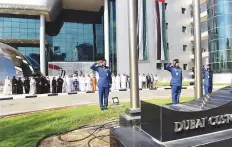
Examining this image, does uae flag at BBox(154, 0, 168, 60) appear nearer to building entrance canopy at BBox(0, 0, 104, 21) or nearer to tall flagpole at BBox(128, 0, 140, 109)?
building entrance canopy at BBox(0, 0, 104, 21)

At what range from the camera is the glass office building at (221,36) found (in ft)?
92.3

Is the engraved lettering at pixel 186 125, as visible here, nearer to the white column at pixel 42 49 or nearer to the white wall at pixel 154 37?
the white wall at pixel 154 37

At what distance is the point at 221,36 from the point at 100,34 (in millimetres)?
15498

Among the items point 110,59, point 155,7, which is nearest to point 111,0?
point 155,7

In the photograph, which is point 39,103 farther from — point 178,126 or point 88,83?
point 178,126

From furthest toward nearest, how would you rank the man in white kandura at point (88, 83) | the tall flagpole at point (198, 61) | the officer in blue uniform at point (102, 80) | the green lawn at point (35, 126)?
the man in white kandura at point (88, 83) → the officer in blue uniform at point (102, 80) → the green lawn at point (35, 126) → the tall flagpole at point (198, 61)

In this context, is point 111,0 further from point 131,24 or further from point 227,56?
point 131,24

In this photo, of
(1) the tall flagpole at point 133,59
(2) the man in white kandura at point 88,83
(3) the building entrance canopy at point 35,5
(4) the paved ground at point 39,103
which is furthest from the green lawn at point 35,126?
(3) the building entrance canopy at point 35,5

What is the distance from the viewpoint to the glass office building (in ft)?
92.3

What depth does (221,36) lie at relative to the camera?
28.6 meters

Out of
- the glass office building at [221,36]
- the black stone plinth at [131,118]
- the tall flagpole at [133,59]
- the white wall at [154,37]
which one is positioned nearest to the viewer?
A: the black stone plinth at [131,118]

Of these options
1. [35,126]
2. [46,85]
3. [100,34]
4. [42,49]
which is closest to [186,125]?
[35,126]

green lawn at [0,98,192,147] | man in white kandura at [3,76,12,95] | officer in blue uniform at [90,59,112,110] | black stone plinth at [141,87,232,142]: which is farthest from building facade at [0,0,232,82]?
black stone plinth at [141,87,232,142]

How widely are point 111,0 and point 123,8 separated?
1.93 meters
